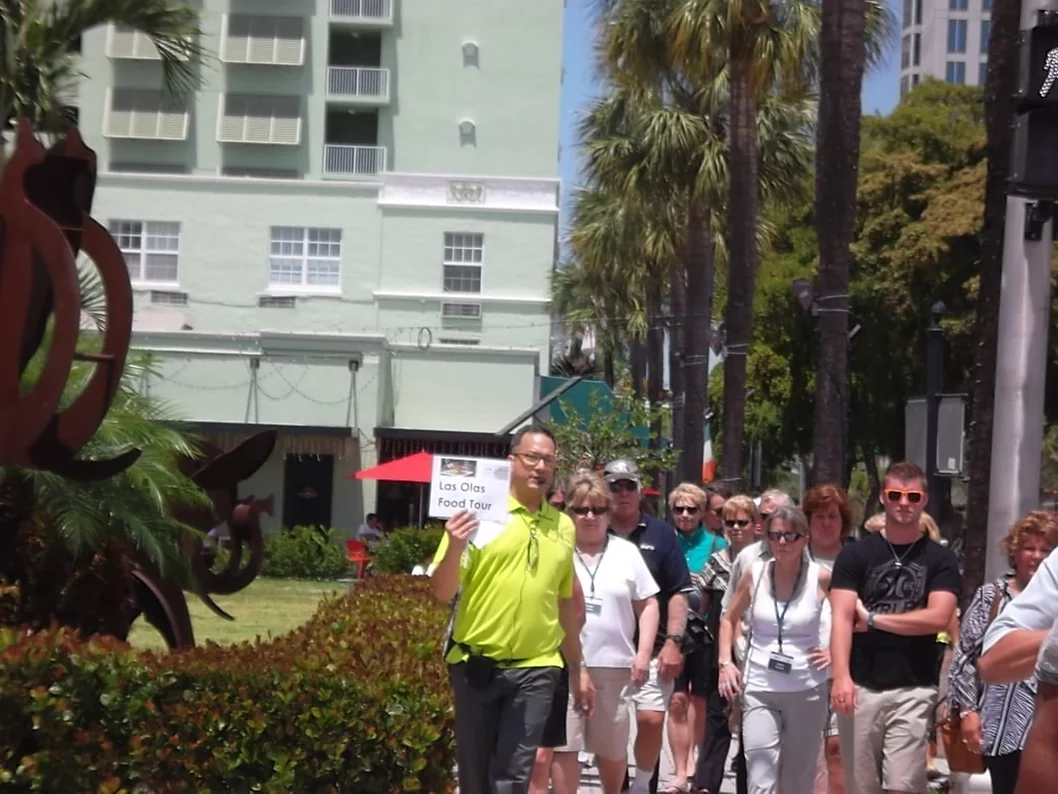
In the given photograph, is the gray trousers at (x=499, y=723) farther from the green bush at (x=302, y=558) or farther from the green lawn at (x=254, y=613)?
the green bush at (x=302, y=558)

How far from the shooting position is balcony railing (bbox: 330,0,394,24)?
45812mm

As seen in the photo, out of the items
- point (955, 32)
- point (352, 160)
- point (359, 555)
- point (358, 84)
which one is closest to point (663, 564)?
point (359, 555)

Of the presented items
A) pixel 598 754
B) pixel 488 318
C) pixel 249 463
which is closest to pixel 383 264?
pixel 488 318

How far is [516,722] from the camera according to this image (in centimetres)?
731

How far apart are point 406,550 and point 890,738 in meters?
21.0

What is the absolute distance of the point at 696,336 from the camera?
104ft

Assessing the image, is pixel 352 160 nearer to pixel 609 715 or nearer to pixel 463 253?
pixel 463 253

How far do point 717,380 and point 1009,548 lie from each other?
44.1 m

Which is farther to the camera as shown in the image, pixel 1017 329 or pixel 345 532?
pixel 345 532

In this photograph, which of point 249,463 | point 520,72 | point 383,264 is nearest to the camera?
point 249,463

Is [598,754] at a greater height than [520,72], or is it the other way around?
[520,72]

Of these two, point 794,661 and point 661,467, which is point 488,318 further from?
point 794,661

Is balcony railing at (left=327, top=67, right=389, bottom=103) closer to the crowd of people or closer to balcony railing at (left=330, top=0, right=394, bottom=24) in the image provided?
balcony railing at (left=330, top=0, right=394, bottom=24)

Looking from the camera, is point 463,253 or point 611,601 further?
point 463,253
